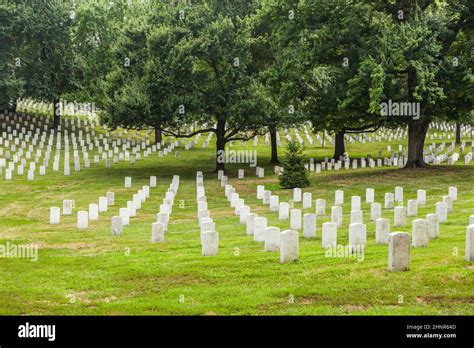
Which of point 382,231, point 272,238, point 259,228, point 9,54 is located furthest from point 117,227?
point 9,54

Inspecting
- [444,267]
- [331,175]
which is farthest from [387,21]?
[444,267]

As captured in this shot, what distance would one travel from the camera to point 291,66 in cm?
3319

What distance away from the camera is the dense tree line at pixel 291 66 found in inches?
1177

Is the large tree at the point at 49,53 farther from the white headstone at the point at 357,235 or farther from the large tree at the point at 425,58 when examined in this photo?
the white headstone at the point at 357,235

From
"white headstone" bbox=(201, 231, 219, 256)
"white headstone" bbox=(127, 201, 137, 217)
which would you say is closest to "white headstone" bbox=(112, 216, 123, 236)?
"white headstone" bbox=(127, 201, 137, 217)

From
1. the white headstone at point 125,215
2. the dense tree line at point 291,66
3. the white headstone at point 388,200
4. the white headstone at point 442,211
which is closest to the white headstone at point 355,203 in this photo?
the white headstone at point 388,200

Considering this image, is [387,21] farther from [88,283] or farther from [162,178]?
[88,283]

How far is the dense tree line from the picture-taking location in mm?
29891

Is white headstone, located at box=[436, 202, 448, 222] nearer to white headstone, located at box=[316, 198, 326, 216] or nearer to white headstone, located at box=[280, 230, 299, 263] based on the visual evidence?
white headstone, located at box=[316, 198, 326, 216]

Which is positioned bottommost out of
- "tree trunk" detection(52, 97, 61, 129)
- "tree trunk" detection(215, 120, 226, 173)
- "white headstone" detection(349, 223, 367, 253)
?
"white headstone" detection(349, 223, 367, 253)

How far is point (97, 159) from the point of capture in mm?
45375

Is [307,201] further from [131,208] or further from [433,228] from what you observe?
[433,228]

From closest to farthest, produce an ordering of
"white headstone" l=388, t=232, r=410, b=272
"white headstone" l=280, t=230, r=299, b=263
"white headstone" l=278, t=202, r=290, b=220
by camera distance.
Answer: "white headstone" l=388, t=232, r=410, b=272 < "white headstone" l=280, t=230, r=299, b=263 < "white headstone" l=278, t=202, r=290, b=220

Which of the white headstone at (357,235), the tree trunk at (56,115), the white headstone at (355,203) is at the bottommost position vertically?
the white headstone at (355,203)
